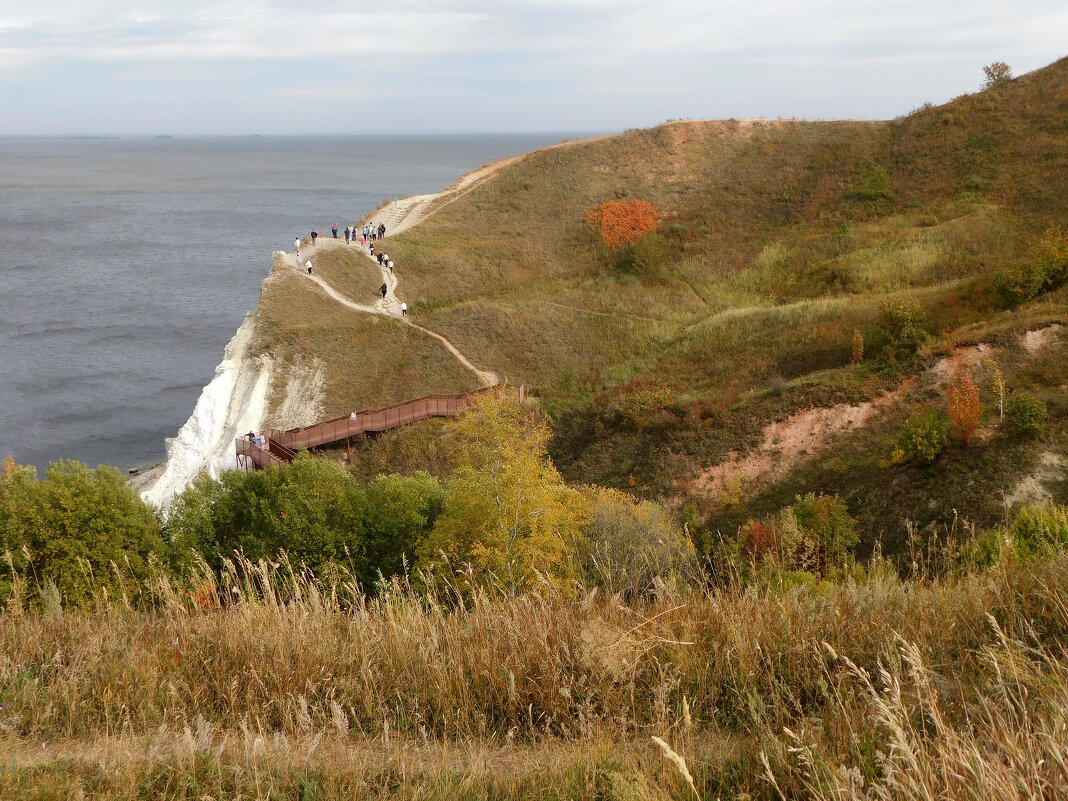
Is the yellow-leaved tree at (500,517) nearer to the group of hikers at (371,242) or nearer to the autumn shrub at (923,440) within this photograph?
the autumn shrub at (923,440)

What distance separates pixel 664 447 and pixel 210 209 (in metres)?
133

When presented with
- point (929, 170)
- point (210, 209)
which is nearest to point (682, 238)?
point (929, 170)

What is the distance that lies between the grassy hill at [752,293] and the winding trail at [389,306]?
0.85 meters

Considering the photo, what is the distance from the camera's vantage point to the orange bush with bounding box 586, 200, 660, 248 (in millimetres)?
55750

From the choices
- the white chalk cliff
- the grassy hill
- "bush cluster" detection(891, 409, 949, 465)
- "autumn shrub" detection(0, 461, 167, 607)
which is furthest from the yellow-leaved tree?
the white chalk cliff

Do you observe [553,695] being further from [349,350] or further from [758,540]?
[349,350]

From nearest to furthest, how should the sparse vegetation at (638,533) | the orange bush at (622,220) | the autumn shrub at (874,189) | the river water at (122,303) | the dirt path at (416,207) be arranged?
the sparse vegetation at (638,533), the river water at (122,303), the orange bush at (622,220), the autumn shrub at (874,189), the dirt path at (416,207)

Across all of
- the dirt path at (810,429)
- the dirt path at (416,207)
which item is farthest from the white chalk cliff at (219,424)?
the dirt path at (810,429)

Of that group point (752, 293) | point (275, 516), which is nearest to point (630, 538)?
point (275, 516)

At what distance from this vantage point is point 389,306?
1785 inches

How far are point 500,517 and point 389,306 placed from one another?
3052cm

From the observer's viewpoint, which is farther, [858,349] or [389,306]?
[389,306]

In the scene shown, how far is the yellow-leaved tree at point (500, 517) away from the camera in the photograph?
16.3 m

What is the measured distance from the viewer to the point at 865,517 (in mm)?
23594
